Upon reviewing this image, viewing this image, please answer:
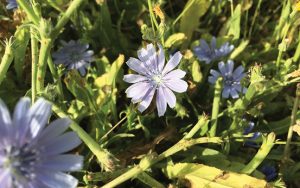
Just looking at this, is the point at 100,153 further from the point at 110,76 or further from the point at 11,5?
the point at 11,5

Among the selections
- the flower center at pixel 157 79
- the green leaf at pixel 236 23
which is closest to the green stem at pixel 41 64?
the flower center at pixel 157 79

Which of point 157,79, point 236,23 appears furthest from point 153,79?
point 236,23

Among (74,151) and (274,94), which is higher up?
(74,151)

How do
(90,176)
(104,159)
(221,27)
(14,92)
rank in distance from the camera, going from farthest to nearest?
(221,27) → (14,92) → (90,176) → (104,159)

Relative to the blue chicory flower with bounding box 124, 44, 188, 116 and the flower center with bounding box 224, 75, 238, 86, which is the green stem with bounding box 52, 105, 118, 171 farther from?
the flower center with bounding box 224, 75, 238, 86

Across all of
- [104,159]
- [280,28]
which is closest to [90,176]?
[104,159]

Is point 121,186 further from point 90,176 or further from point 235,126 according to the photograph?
point 235,126

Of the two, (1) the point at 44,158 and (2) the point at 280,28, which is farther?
(2) the point at 280,28
